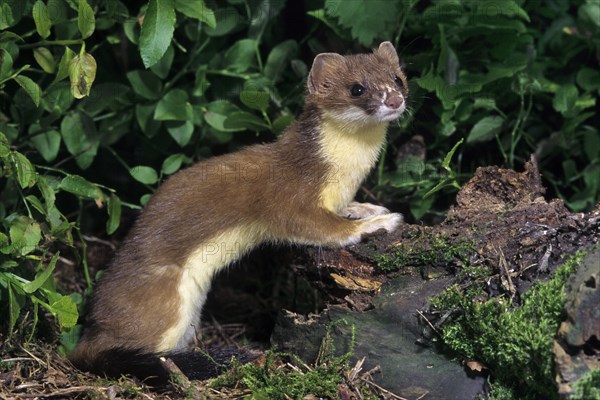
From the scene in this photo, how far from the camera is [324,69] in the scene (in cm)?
372

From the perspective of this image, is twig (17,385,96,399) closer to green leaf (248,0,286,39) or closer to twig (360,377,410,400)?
twig (360,377,410,400)

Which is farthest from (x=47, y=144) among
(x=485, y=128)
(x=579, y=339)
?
(x=579, y=339)

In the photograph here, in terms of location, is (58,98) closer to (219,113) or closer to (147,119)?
(147,119)

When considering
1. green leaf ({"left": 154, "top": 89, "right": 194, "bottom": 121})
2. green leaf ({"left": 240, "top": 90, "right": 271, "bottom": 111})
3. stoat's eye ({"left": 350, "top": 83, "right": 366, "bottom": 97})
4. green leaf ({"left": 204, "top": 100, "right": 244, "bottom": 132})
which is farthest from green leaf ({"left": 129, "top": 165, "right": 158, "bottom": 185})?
stoat's eye ({"left": 350, "top": 83, "right": 366, "bottom": 97})

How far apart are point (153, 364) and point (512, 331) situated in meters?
1.52

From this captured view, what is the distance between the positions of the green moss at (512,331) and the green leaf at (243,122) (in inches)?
61.5

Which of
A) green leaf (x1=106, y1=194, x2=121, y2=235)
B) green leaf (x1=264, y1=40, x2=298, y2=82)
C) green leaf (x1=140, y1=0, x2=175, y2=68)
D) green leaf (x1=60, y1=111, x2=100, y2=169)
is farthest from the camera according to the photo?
green leaf (x1=264, y1=40, x2=298, y2=82)

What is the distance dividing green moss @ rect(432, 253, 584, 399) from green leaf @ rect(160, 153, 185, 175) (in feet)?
5.80

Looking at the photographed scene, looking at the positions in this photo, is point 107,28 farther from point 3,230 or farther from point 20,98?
point 3,230

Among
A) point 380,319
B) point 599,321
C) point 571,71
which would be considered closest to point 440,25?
point 571,71

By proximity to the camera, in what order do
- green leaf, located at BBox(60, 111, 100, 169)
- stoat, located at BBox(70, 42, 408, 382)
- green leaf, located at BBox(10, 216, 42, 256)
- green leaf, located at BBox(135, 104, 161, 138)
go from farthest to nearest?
green leaf, located at BBox(135, 104, 161, 138) < green leaf, located at BBox(60, 111, 100, 169) < stoat, located at BBox(70, 42, 408, 382) < green leaf, located at BBox(10, 216, 42, 256)

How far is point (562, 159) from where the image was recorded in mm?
4762

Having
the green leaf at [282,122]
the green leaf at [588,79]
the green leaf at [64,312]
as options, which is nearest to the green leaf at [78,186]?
the green leaf at [64,312]

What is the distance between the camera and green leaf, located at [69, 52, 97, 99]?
319 cm
